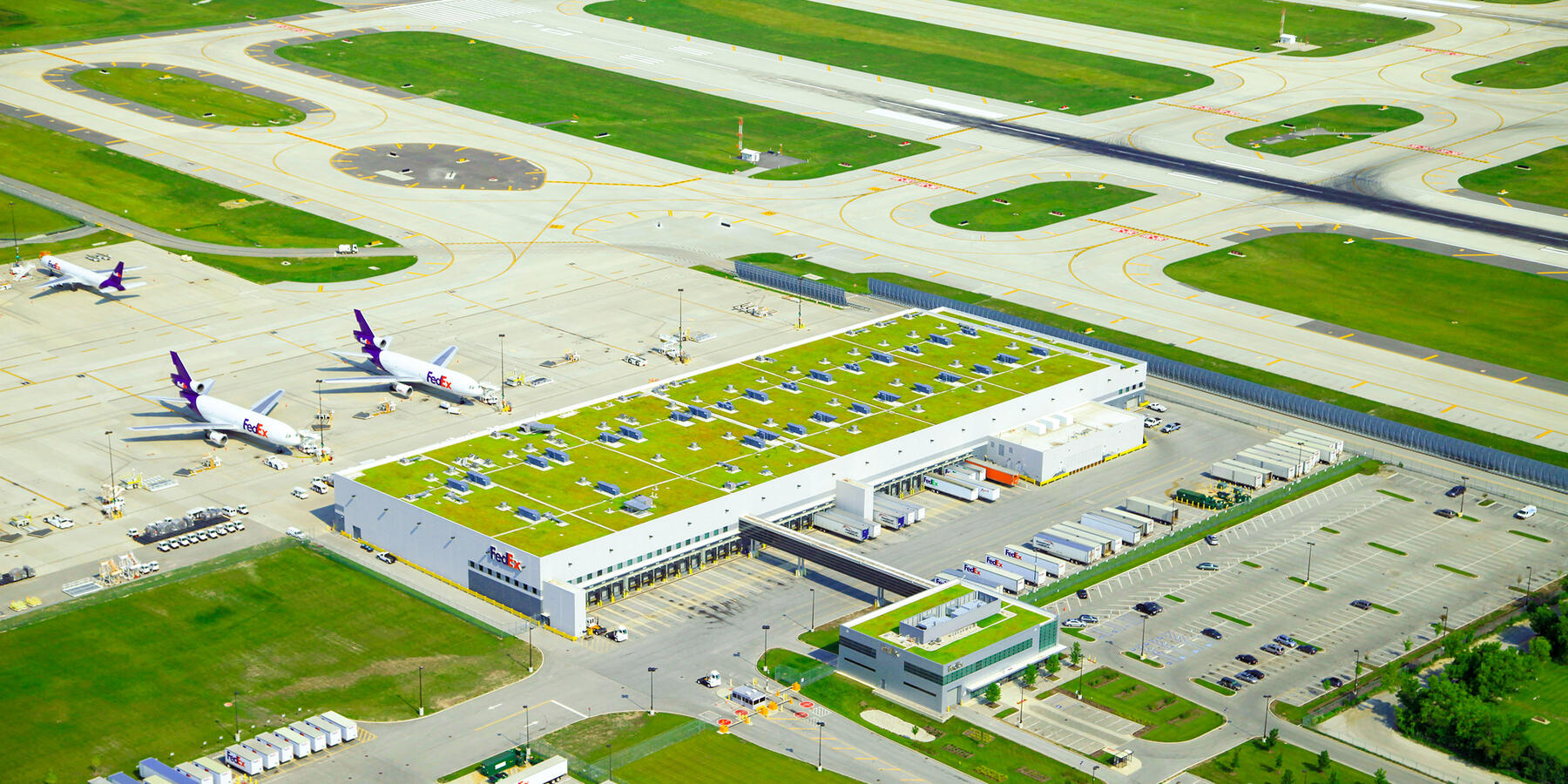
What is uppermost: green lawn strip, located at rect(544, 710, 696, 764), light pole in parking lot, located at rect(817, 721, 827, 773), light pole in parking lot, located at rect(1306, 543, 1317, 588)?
light pole in parking lot, located at rect(1306, 543, 1317, 588)

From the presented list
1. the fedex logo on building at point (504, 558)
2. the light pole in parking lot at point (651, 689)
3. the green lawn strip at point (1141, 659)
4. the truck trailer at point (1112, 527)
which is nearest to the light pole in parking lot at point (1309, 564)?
the truck trailer at point (1112, 527)

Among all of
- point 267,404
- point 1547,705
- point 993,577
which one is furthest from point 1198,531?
point 267,404

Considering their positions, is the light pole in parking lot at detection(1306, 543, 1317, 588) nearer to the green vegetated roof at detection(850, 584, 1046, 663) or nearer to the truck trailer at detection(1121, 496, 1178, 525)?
the truck trailer at detection(1121, 496, 1178, 525)

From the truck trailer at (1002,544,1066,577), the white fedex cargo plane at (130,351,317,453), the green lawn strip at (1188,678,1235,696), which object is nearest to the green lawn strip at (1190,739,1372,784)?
the green lawn strip at (1188,678,1235,696)

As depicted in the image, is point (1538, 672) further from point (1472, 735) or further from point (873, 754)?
point (873, 754)

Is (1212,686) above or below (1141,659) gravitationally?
below

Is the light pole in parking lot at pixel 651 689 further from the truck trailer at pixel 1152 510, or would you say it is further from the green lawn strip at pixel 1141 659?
the truck trailer at pixel 1152 510

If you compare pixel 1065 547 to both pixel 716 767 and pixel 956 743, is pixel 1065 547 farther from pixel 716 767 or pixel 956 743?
pixel 716 767
